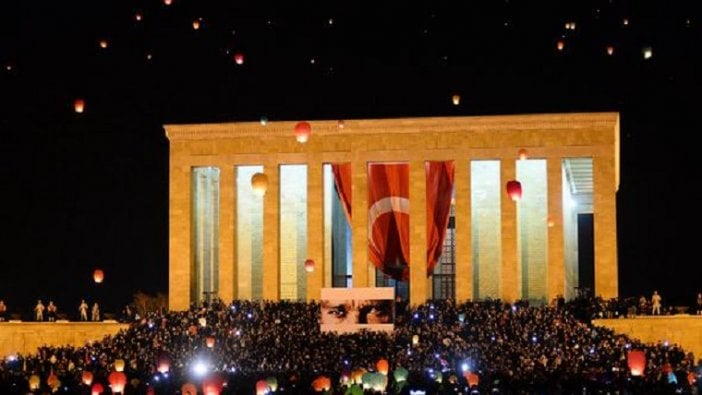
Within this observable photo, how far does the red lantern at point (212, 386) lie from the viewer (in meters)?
45.3

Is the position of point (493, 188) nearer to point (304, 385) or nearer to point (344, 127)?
point (344, 127)

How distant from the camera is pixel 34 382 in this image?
1946 inches

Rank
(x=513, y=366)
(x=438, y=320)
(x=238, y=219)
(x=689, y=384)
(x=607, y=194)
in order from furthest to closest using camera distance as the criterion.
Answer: (x=238, y=219)
(x=607, y=194)
(x=438, y=320)
(x=513, y=366)
(x=689, y=384)

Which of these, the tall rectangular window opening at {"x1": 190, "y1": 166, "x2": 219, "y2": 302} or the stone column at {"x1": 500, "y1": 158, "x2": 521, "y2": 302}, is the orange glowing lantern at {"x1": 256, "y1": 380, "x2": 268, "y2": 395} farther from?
the tall rectangular window opening at {"x1": 190, "y1": 166, "x2": 219, "y2": 302}

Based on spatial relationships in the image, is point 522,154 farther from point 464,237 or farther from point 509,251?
point 464,237

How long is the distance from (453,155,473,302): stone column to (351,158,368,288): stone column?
4116 millimetres

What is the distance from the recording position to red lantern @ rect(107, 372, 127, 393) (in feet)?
157

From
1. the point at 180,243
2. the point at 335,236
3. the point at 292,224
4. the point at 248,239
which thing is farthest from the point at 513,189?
the point at 248,239

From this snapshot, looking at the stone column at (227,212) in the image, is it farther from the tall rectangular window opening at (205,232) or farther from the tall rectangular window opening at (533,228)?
the tall rectangular window opening at (533,228)

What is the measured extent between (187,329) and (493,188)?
17.5 m

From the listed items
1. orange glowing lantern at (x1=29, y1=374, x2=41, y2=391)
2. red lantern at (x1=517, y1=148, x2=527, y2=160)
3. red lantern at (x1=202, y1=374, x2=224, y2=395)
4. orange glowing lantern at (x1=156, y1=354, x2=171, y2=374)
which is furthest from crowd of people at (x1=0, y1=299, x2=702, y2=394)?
red lantern at (x1=517, y1=148, x2=527, y2=160)

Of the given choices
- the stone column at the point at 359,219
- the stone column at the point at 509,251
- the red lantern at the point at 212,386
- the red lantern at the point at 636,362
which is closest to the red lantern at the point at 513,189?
the red lantern at the point at 636,362

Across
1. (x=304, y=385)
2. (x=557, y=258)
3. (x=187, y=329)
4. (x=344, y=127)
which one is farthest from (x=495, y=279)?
(x=304, y=385)

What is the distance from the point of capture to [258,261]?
233 ft
